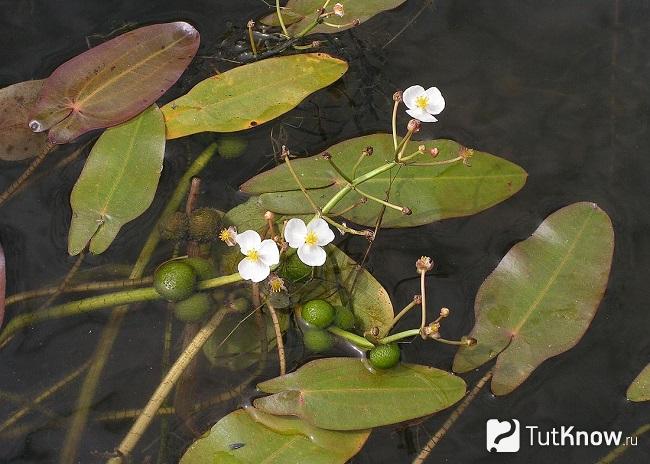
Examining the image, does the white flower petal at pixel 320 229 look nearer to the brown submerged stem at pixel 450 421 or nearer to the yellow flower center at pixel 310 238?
the yellow flower center at pixel 310 238

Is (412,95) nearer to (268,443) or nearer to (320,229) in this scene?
(320,229)

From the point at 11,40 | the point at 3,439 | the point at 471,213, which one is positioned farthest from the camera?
the point at 11,40

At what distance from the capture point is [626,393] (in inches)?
82.3

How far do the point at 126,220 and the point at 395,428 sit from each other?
3.17ft

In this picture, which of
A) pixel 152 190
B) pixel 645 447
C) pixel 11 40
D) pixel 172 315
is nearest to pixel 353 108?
pixel 152 190

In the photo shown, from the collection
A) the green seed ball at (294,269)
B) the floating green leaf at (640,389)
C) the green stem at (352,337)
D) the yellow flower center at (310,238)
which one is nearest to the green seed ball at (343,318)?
the green stem at (352,337)

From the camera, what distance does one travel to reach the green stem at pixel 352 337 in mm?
1943

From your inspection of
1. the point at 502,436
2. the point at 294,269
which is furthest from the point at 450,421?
the point at 294,269

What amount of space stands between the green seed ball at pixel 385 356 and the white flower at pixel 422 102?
2.08ft

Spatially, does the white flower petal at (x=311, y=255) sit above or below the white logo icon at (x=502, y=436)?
above

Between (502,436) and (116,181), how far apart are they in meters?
1.33

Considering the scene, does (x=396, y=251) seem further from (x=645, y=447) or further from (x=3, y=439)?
(x=3, y=439)

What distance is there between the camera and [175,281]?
1.91 metres

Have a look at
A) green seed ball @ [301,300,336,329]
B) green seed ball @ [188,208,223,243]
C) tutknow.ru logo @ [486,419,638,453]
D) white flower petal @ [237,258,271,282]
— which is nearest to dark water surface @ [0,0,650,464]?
tutknow.ru logo @ [486,419,638,453]
